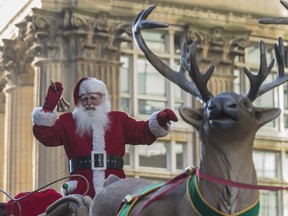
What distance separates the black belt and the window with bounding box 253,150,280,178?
2153 centimetres

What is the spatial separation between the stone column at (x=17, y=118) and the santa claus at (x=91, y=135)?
20.5m

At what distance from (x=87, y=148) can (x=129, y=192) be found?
1.19 meters

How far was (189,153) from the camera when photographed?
96.2 feet

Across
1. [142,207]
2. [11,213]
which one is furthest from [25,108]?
[142,207]

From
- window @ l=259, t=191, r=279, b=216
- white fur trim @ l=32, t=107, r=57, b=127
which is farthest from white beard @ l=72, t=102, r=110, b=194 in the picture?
window @ l=259, t=191, r=279, b=216

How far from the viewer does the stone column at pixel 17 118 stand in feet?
98.8

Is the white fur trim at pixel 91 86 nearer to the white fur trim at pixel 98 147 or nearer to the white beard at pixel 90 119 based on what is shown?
the white beard at pixel 90 119

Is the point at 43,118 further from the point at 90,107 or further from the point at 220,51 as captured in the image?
the point at 220,51

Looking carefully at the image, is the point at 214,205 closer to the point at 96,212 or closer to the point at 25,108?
the point at 96,212

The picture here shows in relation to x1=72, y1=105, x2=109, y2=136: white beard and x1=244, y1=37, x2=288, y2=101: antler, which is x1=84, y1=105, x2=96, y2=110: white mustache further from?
x1=244, y1=37, x2=288, y2=101: antler

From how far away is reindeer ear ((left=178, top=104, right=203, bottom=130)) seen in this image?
696 cm

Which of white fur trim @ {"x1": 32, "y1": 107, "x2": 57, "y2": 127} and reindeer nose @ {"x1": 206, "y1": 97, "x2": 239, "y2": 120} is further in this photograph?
white fur trim @ {"x1": 32, "y1": 107, "x2": 57, "y2": 127}

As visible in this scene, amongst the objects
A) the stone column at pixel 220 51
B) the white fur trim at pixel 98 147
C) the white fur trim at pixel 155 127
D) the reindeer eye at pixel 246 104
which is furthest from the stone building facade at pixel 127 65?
the reindeer eye at pixel 246 104

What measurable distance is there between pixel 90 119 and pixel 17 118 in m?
21.6
